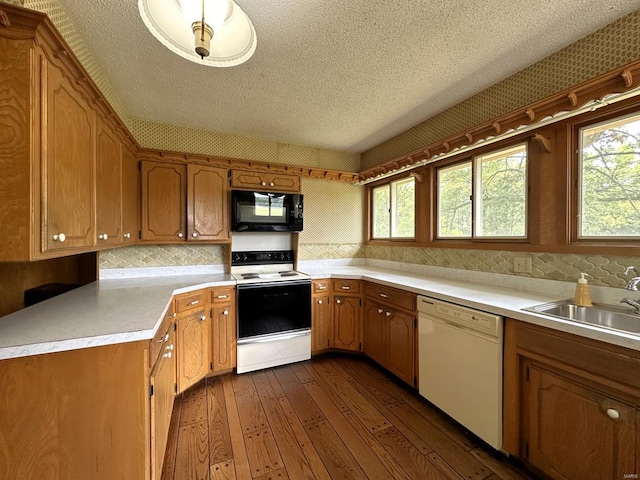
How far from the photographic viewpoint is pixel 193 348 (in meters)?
2.20

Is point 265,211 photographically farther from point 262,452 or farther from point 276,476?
point 276,476

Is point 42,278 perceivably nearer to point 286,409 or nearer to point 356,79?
point 286,409

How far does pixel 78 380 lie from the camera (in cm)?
105

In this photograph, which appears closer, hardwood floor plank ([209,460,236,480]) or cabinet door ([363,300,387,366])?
hardwood floor plank ([209,460,236,480])

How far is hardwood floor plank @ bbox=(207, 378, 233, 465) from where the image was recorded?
61.1 inches

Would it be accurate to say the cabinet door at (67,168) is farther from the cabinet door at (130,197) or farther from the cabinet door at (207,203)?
the cabinet door at (207,203)

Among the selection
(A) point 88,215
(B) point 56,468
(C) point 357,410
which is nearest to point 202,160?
(A) point 88,215

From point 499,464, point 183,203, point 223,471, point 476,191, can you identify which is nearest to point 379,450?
point 499,464

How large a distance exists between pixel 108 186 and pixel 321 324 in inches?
86.4

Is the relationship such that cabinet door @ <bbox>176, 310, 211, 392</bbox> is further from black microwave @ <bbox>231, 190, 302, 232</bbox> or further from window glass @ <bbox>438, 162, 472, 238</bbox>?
window glass @ <bbox>438, 162, 472, 238</bbox>

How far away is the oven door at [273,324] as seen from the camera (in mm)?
2441

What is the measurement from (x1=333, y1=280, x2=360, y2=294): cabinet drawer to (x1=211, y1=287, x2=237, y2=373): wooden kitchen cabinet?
1068mm

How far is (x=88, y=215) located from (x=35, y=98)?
64 centimetres

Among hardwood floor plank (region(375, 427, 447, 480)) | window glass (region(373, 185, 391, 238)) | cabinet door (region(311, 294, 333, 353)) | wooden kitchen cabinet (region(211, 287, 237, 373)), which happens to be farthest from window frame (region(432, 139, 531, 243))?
wooden kitchen cabinet (region(211, 287, 237, 373))
